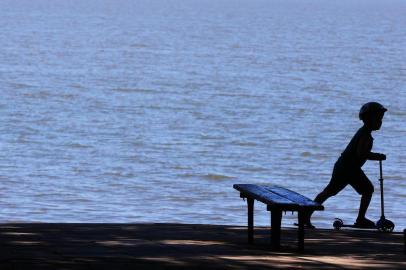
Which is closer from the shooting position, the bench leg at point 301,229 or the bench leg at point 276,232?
the bench leg at point 301,229

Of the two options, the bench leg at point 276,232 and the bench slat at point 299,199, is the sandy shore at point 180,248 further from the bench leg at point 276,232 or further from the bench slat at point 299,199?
the bench slat at point 299,199

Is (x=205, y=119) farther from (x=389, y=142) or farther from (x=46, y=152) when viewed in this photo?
(x=46, y=152)

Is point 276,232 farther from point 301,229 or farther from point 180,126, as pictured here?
point 180,126

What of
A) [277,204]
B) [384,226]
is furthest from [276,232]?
[384,226]

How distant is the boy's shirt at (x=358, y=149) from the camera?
1514cm

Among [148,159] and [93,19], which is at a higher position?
[93,19]

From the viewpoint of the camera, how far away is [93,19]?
128 metres

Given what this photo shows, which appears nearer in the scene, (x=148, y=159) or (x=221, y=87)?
(x=148, y=159)

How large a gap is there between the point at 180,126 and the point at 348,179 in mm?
21928

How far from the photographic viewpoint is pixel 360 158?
15.2 m

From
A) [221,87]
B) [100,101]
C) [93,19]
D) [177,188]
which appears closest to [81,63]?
[221,87]

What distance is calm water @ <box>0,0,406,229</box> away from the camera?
22812mm

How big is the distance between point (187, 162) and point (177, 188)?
4172 millimetres

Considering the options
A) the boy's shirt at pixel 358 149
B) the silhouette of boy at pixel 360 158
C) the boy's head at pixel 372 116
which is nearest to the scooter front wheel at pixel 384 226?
the silhouette of boy at pixel 360 158
